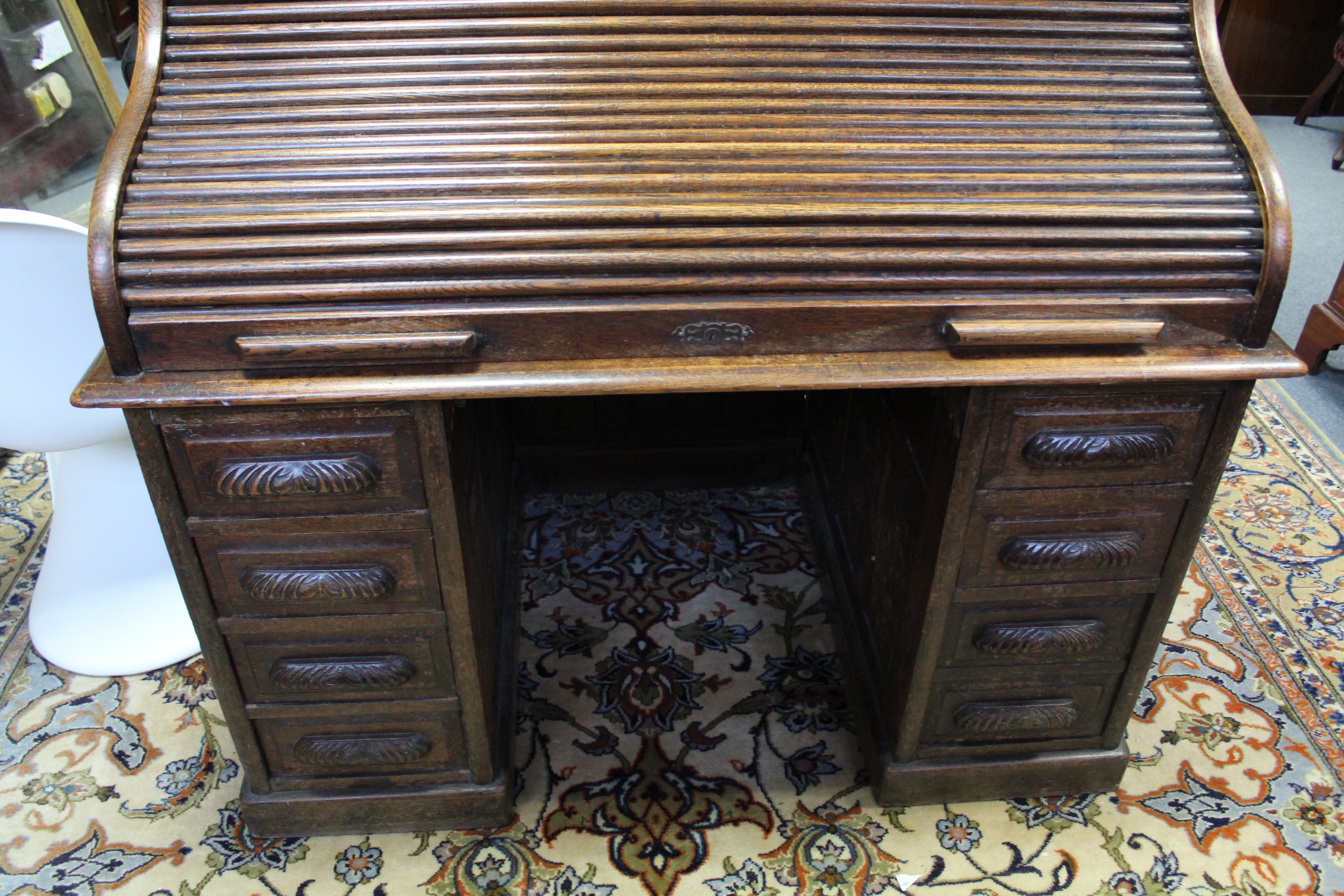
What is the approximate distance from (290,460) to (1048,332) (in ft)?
3.19

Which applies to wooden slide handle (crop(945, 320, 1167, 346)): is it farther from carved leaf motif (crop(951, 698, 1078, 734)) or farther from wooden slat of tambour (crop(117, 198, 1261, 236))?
carved leaf motif (crop(951, 698, 1078, 734))

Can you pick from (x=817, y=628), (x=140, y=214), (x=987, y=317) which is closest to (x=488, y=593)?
(x=817, y=628)

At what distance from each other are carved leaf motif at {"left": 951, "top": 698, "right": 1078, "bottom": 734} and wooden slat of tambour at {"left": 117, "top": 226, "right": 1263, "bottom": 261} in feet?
2.59

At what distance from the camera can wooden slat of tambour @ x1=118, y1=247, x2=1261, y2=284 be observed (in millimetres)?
1206

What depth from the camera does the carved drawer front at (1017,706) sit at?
166 centimetres

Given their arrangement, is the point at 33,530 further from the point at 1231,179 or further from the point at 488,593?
the point at 1231,179

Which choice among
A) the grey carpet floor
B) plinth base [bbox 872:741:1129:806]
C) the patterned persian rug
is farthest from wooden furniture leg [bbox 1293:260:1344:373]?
plinth base [bbox 872:741:1129:806]

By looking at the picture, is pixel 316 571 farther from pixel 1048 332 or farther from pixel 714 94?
pixel 1048 332

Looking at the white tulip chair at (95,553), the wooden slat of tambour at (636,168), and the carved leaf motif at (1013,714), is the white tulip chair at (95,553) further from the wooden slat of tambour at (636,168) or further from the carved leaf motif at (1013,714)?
the carved leaf motif at (1013,714)

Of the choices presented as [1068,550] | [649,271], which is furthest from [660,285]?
[1068,550]

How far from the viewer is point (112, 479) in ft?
6.62

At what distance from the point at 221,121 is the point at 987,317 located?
0.99 meters

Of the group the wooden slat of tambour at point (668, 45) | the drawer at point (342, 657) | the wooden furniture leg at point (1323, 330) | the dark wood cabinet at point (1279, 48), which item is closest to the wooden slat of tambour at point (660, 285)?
the wooden slat of tambour at point (668, 45)

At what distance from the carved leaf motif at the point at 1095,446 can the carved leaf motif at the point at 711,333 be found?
429 millimetres
